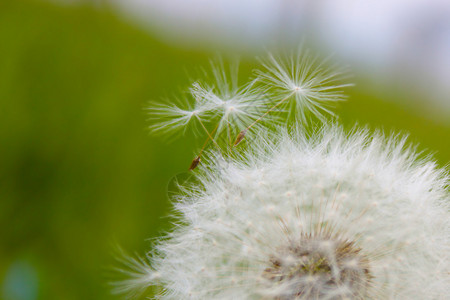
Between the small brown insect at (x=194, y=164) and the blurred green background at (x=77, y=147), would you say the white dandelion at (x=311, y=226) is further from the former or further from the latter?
the blurred green background at (x=77, y=147)

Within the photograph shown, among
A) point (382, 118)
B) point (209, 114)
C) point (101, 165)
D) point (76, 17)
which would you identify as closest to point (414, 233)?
point (209, 114)

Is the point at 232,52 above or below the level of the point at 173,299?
above

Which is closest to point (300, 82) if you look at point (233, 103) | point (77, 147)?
point (233, 103)

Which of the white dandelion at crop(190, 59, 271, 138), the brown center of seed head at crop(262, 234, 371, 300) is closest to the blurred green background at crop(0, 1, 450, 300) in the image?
the white dandelion at crop(190, 59, 271, 138)

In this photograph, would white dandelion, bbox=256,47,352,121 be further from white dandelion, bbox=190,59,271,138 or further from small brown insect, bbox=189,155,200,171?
small brown insect, bbox=189,155,200,171

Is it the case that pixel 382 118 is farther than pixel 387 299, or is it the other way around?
pixel 382 118

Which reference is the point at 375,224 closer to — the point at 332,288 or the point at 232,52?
the point at 332,288
